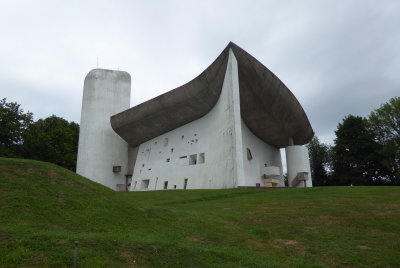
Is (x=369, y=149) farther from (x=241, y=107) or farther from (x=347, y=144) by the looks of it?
(x=241, y=107)

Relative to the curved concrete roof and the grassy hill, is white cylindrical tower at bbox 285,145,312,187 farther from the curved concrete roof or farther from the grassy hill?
the grassy hill

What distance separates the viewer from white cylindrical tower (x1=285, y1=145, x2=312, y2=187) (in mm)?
30703

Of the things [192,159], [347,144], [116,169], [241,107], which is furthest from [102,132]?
[347,144]

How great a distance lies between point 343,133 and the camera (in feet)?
128

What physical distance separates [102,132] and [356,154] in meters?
28.8

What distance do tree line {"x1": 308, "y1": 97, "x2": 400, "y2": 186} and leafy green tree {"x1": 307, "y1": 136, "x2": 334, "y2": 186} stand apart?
3284mm

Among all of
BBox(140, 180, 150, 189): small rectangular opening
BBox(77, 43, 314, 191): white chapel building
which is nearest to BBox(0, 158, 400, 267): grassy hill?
BBox(77, 43, 314, 191): white chapel building

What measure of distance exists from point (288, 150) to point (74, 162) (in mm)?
25748

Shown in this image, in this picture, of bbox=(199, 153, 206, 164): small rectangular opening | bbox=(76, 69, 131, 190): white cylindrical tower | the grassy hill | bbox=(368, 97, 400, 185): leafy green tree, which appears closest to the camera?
the grassy hill

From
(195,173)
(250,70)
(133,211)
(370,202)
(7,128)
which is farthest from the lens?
(7,128)

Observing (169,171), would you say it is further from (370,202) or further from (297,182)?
(370,202)

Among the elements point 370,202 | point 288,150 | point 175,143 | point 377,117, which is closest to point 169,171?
point 175,143

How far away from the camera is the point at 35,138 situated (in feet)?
119

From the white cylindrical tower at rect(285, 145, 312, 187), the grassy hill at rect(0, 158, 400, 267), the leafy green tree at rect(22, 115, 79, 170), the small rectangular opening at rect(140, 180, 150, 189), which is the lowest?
the grassy hill at rect(0, 158, 400, 267)
